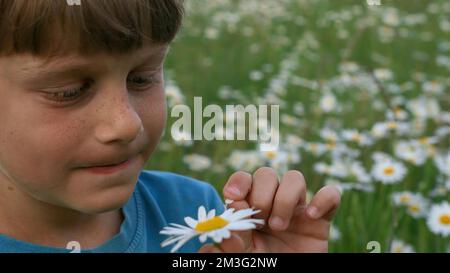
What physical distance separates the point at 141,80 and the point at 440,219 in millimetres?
595

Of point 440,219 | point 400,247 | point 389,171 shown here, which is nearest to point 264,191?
point 400,247

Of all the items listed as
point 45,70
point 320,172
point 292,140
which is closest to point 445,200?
point 320,172

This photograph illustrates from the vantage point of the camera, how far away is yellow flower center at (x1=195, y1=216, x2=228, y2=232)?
22.2 inches

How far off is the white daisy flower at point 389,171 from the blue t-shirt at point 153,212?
38 cm

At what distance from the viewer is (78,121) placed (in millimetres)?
693

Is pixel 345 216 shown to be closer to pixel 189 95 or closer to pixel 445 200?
pixel 445 200

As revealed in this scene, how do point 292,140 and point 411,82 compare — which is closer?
point 292,140

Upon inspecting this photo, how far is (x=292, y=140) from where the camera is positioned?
1.50 meters

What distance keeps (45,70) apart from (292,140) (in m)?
0.86

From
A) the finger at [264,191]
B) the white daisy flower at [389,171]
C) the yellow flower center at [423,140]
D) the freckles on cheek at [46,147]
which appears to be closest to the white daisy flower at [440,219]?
the white daisy flower at [389,171]

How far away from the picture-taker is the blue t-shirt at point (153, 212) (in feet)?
2.72

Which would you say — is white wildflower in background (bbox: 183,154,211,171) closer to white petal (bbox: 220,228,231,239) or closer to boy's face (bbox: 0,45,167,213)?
boy's face (bbox: 0,45,167,213)

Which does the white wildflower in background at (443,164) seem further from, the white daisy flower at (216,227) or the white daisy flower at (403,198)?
the white daisy flower at (216,227)

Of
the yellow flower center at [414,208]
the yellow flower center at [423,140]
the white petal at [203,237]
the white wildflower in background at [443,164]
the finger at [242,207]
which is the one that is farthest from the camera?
the yellow flower center at [423,140]
